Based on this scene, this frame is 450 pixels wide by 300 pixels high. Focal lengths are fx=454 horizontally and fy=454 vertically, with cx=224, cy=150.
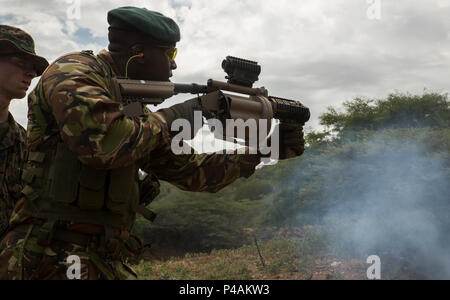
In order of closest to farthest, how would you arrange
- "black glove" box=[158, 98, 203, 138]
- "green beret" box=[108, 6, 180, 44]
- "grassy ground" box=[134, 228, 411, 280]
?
"black glove" box=[158, 98, 203, 138], "green beret" box=[108, 6, 180, 44], "grassy ground" box=[134, 228, 411, 280]

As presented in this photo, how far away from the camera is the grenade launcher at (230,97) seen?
104 inches

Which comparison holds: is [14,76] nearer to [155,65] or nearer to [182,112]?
[155,65]

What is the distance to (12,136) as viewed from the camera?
4227mm

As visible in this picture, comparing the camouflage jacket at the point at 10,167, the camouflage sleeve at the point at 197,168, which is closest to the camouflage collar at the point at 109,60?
the camouflage sleeve at the point at 197,168

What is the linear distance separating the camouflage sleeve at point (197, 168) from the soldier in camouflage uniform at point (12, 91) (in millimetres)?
1805

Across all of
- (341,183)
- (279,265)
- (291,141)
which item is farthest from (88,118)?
(341,183)

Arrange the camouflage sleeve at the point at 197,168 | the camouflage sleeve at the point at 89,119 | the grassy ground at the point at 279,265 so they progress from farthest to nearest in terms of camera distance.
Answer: the grassy ground at the point at 279,265 → the camouflage sleeve at the point at 197,168 → the camouflage sleeve at the point at 89,119

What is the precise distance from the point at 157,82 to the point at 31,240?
1148 mm

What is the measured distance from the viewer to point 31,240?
2.41 m

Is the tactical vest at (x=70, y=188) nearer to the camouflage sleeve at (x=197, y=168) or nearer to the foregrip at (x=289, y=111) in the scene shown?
the camouflage sleeve at (x=197, y=168)

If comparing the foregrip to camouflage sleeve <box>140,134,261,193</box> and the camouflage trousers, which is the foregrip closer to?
camouflage sleeve <box>140,134,261,193</box>

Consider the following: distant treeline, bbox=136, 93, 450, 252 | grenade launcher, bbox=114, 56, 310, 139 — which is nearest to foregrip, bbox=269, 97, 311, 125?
grenade launcher, bbox=114, 56, 310, 139

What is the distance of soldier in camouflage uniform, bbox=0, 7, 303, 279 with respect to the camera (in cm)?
217

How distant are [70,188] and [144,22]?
1066 mm
